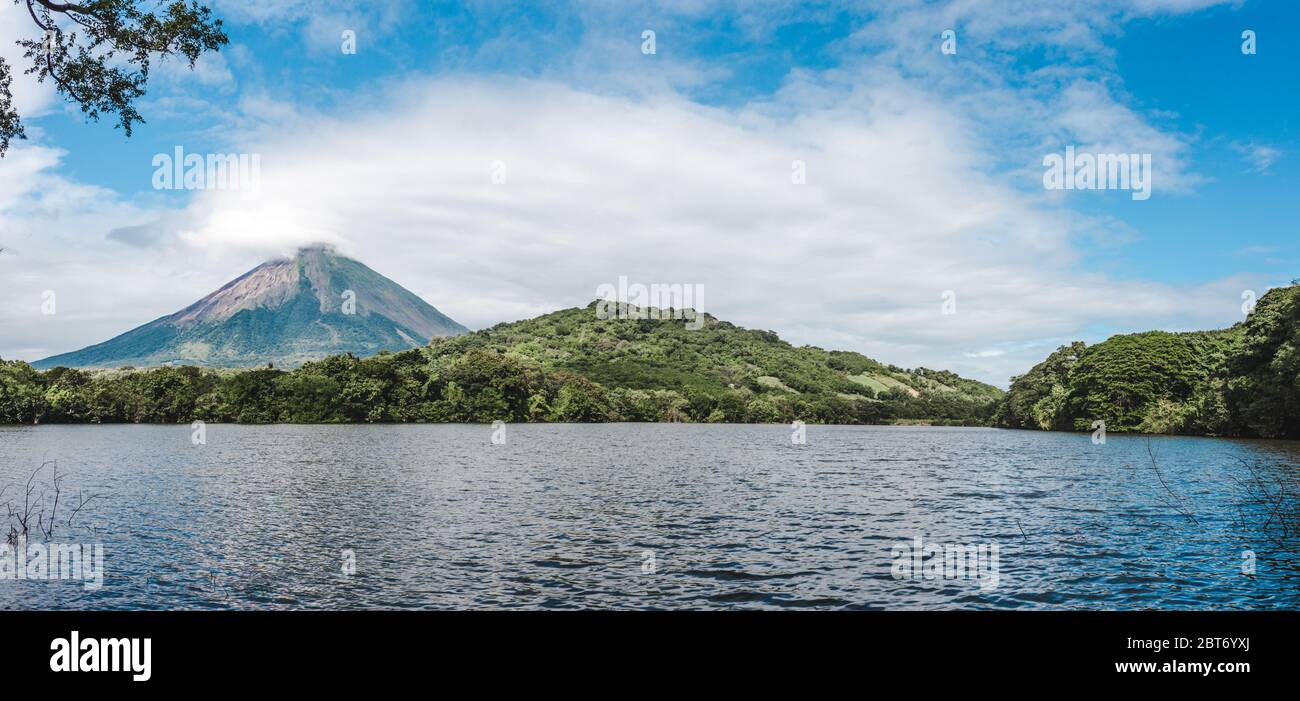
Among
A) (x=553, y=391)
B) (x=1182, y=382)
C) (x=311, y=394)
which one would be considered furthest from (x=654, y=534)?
(x=553, y=391)

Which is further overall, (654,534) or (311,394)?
(311,394)

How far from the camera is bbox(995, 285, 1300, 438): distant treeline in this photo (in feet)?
298

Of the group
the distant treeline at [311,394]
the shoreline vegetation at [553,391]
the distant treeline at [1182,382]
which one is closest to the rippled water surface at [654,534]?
the distant treeline at [1182,382]

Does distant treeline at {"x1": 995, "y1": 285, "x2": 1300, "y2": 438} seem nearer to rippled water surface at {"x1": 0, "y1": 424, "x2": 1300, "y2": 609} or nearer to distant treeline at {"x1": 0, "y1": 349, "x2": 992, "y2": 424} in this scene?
rippled water surface at {"x1": 0, "y1": 424, "x2": 1300, "y2": 609}

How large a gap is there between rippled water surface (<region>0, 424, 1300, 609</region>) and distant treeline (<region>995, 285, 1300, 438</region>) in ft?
123

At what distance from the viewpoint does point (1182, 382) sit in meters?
124

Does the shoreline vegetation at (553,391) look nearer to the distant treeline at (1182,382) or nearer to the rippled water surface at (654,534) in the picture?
→ the distant treeline at (1182,382)

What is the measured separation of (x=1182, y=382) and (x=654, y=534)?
126894 mm

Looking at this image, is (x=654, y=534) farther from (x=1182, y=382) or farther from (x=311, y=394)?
(x=311, y=394)

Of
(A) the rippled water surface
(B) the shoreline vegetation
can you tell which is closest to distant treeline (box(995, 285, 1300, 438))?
(B) the shoreline vegetation
